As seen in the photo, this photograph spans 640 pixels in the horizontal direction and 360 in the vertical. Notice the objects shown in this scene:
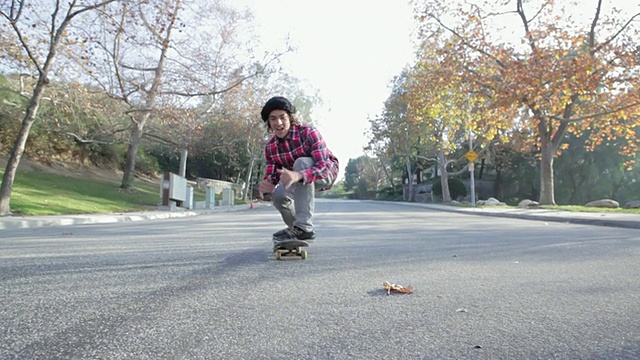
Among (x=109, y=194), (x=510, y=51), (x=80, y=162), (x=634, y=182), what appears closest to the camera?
(x=510, y=51)

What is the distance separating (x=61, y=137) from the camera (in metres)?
31.9

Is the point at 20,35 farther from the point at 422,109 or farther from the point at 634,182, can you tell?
the point at 634,182

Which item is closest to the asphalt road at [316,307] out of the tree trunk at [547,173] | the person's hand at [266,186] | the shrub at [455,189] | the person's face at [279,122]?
the person's hand at [266,186]

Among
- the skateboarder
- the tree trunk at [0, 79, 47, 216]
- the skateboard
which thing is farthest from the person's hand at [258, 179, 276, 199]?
the tree trunk at [0, 79, 47, 216]

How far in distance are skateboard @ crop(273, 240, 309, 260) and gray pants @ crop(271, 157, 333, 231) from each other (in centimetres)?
21

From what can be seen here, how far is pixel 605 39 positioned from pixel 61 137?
3097cm

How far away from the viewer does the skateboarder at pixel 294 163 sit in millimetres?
4605

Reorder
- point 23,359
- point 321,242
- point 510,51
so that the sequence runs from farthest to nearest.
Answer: point 510,51 < point 321,242 < point 23,359

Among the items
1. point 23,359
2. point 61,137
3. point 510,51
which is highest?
point 510,51

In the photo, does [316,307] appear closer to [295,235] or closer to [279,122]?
[295,235]

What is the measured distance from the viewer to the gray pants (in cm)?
461

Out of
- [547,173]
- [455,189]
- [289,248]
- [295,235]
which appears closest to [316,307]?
[289,248]

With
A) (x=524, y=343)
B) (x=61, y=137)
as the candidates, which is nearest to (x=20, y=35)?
(x=524, y=343)

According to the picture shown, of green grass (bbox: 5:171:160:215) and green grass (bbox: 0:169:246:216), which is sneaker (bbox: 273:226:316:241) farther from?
green grass (bbox: 5:171:160:215)
